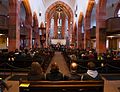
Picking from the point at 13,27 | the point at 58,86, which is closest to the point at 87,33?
the point at 13,27

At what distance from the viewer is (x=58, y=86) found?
19.2 ft

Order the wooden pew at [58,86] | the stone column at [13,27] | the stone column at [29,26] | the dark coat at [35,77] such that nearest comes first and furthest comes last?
the wooden pew at [58,86] < the dark coat at [35,77] < the stone column at [13,27] < the stone column at [29,26]

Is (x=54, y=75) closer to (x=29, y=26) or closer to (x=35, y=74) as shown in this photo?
(x=35, y=74)

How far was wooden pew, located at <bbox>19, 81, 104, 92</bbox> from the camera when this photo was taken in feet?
19.2

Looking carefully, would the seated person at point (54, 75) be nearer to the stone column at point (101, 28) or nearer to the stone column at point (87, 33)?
the stone column at point (101, 28)

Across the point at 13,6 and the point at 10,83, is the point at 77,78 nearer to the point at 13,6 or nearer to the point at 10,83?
the point at 10,83

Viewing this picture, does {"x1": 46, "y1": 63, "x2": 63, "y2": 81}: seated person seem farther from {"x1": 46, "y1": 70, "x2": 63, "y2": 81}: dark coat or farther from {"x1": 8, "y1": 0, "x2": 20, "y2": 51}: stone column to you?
{"x1": 8, "y1": 0, "x2": 20, "y2": 51}: stone column

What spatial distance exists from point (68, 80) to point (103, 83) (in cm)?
89

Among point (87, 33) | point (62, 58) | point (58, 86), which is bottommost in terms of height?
point (62, 58)

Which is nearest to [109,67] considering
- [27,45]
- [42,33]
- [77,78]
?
[77,78]

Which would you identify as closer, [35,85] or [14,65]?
[35,85]

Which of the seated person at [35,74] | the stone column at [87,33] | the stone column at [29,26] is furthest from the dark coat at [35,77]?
the stone column at [29,26]

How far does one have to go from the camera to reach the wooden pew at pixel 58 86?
586cm

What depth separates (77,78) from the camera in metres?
6.48
